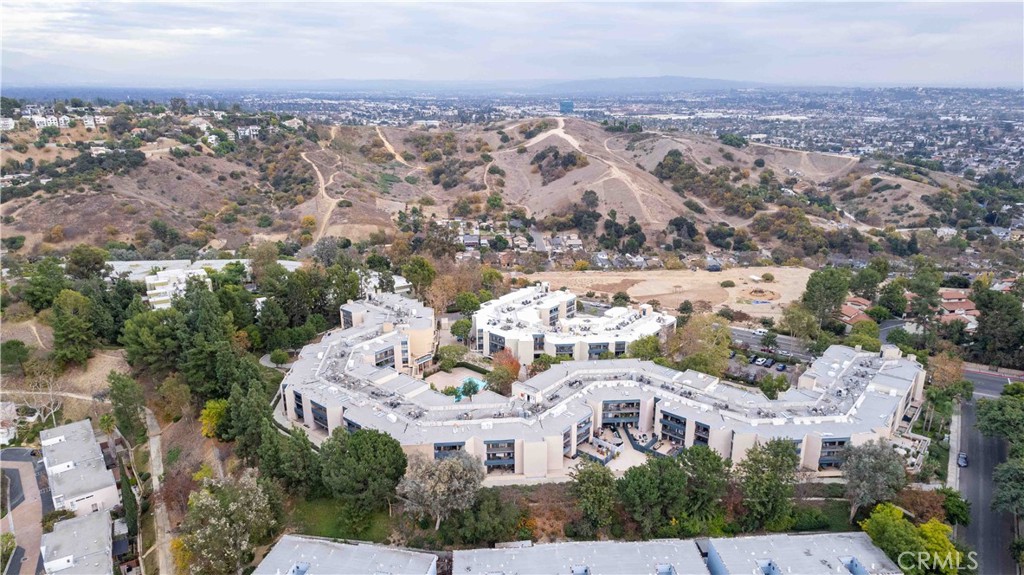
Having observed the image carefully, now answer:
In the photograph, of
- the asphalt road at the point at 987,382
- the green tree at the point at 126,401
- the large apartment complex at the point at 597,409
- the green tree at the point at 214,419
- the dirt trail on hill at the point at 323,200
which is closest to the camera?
the large apartment complex at the point at 597,409

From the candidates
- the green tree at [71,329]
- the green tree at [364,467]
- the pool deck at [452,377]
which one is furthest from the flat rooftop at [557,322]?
the green tree at [71,329]

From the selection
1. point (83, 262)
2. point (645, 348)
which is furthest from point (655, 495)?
point (83, 262)

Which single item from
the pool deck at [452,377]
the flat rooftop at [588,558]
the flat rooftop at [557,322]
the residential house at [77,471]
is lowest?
the residential house at [77,471]

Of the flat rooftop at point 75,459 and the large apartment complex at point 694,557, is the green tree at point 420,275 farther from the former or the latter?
the large apartment complex at point 694,557

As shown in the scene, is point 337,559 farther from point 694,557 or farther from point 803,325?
point 803,325

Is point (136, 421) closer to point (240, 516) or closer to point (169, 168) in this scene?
point (240, 516)

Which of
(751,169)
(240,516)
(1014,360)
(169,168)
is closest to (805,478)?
(1014,360)
